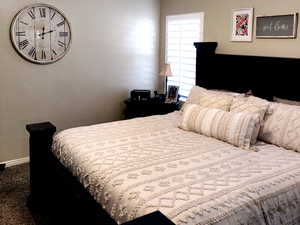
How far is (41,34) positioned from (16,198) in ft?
6.14

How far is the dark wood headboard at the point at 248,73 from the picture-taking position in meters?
3.03

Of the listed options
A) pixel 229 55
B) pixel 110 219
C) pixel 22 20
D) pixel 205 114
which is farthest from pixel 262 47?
pixel 22 20

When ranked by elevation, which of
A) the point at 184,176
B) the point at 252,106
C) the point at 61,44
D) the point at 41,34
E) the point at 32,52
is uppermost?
the point at 41,34

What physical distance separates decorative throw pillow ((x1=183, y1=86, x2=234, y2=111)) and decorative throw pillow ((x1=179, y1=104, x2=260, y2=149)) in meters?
0.14

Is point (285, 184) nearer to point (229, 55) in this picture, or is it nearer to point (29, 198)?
point (229, 55)

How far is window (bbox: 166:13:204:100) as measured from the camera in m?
4.18

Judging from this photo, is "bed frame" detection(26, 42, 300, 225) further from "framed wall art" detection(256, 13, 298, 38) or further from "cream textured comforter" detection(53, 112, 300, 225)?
"framed wall art" detection(256, 13, 298, 38)

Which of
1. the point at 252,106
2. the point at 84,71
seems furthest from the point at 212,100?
the point at 84,71

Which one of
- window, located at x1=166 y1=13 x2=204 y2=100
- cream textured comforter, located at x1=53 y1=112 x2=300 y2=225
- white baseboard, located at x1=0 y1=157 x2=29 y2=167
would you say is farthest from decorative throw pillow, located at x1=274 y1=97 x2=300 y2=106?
white baseboard, located at x1=0 y1=157 x2=29 y2=167

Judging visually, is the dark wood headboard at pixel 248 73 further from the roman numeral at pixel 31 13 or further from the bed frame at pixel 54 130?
the roman numeral at pixel 31 13

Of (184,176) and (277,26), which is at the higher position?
(277,26)

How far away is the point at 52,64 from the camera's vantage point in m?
3.99

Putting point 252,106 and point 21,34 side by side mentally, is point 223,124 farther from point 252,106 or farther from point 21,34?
point 21,34

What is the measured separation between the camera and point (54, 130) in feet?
9.58
